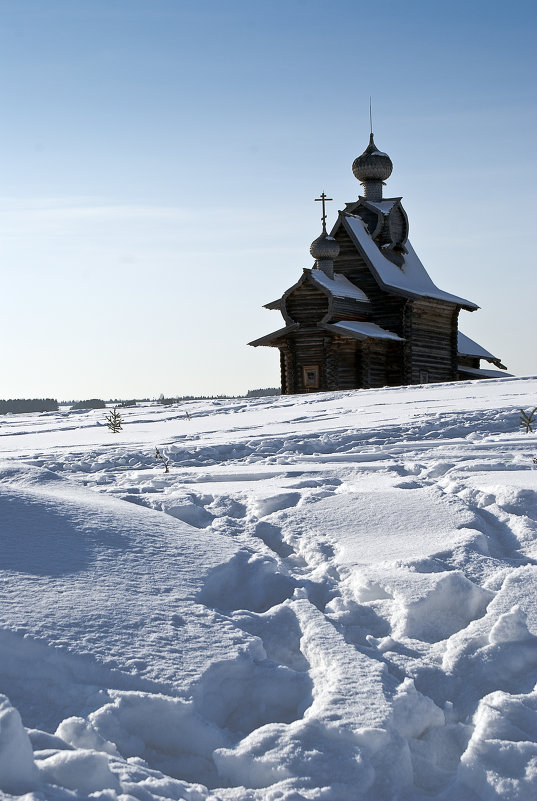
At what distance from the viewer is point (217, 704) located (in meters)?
2.56

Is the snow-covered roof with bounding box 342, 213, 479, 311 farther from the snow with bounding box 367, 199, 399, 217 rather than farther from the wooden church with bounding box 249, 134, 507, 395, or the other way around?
the snow with bounding box 367, 199, 399, 217

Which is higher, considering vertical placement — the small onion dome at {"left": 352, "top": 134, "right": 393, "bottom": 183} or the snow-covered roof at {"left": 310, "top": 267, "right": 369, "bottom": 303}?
the small onion dome at {"left": 352, "top": 134, "right": 393, "bottom": 183}

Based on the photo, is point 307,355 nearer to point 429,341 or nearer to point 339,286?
point 339,286

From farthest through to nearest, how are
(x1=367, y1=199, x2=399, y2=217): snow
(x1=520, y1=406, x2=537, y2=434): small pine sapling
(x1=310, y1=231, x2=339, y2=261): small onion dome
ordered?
(x1=367, y1=199, x2=399, y2=217): snow < (x1=310, y1=231, x2=339, y2=261): small onion dome < (x1=520, y1=406, x2=537, y2=434): small pine sapling

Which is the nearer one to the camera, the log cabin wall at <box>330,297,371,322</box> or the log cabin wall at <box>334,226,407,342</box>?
the log cabin wall at <box>330,297,371,322</box>

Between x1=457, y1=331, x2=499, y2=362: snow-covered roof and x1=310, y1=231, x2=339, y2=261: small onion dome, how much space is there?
7.00m

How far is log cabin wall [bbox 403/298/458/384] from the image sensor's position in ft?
75.9

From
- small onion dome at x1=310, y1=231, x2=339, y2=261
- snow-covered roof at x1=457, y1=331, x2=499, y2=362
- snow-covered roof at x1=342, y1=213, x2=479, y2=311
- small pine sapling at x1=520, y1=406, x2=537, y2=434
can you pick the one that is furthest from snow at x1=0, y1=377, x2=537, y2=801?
snow-covered roof at x1=457, y1=331, x2=499, y2=362

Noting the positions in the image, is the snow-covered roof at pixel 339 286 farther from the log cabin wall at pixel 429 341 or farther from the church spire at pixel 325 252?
the log cabin wall at pixel 429 341

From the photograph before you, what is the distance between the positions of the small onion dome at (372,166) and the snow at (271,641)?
22178 mm

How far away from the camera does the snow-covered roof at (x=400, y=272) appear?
2311cm

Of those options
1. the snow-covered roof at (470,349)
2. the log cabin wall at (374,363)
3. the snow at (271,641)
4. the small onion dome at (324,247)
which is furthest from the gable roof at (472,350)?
the snow at (271,641)

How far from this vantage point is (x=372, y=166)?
25.8 metres

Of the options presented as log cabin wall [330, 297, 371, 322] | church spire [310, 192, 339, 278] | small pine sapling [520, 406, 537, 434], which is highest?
church spire [310, 192, 339, 278]
